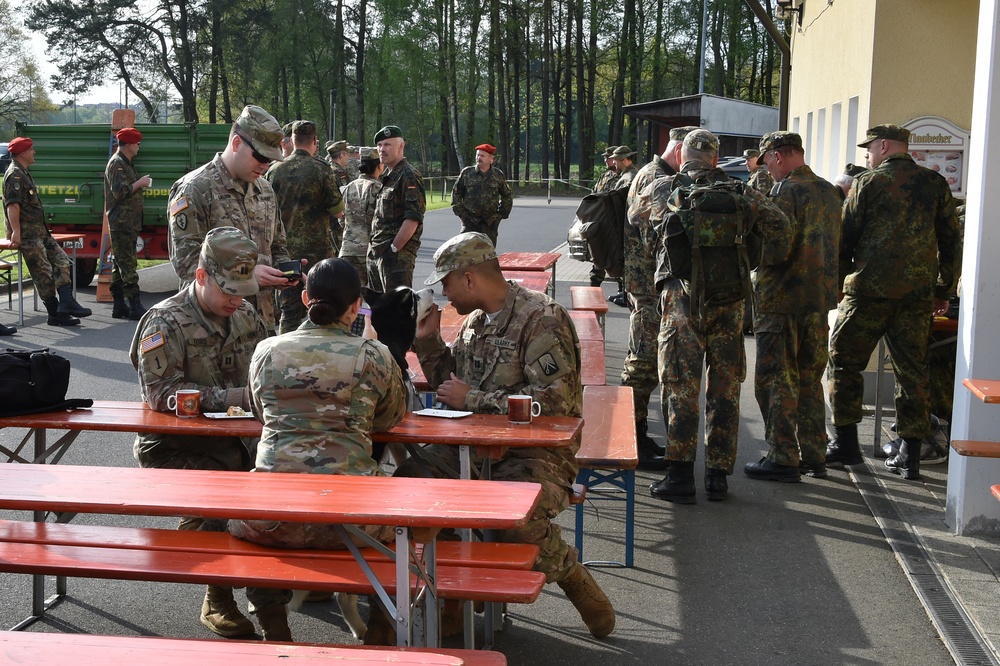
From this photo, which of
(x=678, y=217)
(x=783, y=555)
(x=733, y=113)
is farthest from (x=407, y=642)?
(x=733, y=113)

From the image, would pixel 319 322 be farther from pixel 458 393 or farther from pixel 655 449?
pixel 655 449

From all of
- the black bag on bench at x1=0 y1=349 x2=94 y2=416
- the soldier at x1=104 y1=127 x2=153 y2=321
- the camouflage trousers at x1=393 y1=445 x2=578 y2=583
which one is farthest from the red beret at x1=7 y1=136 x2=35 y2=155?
the camouflage trousers at x1=393 y1=445 x2=578 y2=583

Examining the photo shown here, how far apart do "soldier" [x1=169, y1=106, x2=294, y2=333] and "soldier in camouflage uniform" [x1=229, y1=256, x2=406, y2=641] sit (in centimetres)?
194

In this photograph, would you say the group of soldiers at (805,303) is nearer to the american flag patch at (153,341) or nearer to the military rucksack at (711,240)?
the military rucksack at (711,240)

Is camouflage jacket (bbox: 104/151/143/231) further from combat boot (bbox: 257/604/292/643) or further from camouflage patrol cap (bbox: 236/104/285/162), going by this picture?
combat boot (bbox: 257/604/292/643)

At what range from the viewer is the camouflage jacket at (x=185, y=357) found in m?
4.82

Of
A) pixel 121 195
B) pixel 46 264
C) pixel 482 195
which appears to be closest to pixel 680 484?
pixel 482 195

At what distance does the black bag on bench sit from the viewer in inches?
187

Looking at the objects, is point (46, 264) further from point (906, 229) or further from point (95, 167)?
point (906, 229)

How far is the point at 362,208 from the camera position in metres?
10.3

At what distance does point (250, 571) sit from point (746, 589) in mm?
2449

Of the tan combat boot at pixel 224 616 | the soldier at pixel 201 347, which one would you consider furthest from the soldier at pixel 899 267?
the tan combat boot at pixel 224 616

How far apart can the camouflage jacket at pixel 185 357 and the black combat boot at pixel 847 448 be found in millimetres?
4098

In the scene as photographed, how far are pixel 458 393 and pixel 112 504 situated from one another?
1.69m
